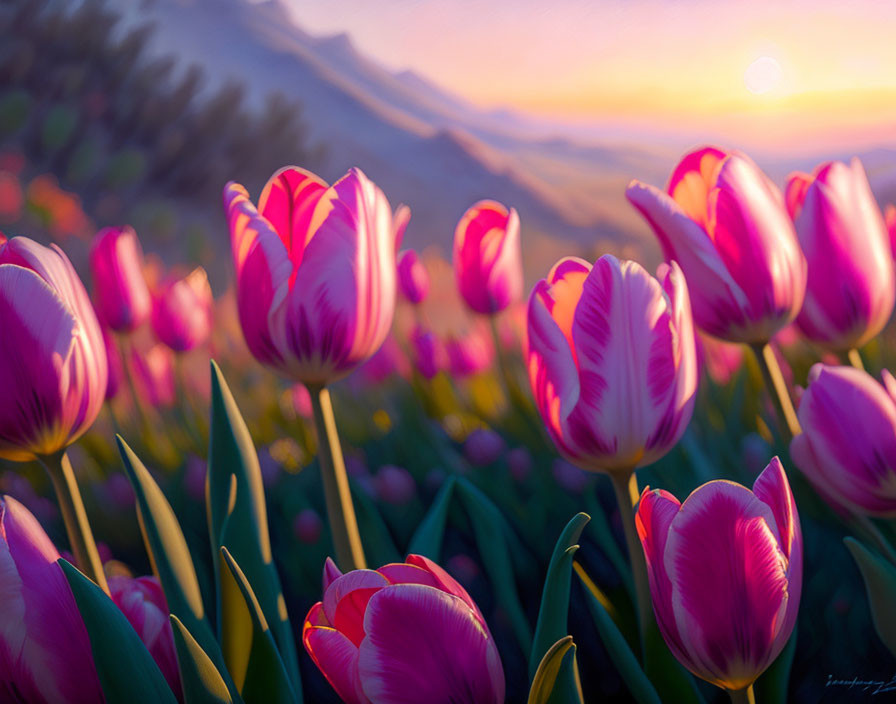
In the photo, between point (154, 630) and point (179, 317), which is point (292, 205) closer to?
point (154, 630)

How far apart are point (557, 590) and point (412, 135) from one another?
9.65ft

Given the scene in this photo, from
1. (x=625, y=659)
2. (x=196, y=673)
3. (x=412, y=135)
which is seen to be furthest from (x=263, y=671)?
(x=412, y=135)

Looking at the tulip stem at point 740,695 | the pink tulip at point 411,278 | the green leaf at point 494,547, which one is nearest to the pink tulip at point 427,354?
the pink tulip at point 411,278

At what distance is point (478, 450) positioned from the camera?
78 centimetres

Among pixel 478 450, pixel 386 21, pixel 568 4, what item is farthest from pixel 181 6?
pixel 478 450

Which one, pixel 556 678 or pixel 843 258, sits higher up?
pixel 843 258

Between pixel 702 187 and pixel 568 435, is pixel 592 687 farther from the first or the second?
pixel 702 187

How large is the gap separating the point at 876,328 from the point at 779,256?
126mm

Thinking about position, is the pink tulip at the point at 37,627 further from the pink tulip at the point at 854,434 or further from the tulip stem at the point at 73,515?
the pink tulip at the point at 854,434

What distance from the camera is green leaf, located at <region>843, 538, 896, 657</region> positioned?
0.40 m

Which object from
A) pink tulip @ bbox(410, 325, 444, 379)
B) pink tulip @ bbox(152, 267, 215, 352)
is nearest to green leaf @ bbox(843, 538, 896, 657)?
pink tulip @ bbox(410, 325, 444, 379)

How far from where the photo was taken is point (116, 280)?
1.00m

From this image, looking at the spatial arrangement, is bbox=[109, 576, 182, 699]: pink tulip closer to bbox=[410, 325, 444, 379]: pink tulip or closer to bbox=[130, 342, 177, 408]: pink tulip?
bbox=[410, 325, 444, 379]: pink tulip

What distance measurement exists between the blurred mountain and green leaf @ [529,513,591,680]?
7.99 feet
